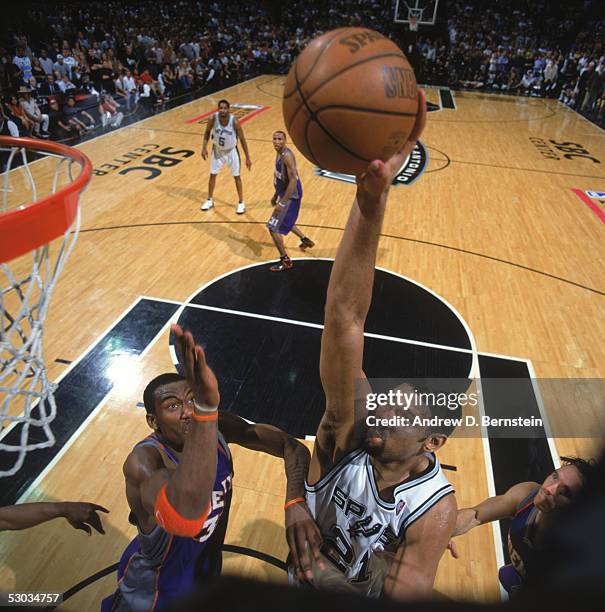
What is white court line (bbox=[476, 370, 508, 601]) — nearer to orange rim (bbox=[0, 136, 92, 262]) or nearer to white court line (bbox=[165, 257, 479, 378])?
white court line (bbox=[165, 257, 479, 378])

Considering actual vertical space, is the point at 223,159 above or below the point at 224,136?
below

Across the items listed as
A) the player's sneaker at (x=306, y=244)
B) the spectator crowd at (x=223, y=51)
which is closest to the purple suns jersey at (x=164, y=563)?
the player's sneaker at (x=306, y=244)

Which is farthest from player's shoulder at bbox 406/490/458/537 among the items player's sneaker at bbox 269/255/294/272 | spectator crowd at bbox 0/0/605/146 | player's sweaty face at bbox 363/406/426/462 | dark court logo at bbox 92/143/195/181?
spectator crowd at bbox 0/0/605/146

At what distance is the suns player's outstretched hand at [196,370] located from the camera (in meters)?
1.23

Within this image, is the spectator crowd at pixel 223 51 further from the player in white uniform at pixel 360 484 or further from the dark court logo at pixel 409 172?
the player in white uniform at pixel 360 484

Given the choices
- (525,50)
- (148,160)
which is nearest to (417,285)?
(148,160)

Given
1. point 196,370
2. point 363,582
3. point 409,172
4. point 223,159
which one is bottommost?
point 409,172

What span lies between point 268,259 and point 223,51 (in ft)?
60.5

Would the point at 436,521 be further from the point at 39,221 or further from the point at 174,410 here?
the point at 39,221

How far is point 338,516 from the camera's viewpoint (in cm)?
174

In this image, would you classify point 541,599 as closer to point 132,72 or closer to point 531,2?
point 132,72

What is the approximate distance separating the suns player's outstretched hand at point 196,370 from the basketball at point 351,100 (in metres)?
0.90

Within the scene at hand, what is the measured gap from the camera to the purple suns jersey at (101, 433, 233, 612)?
190cm

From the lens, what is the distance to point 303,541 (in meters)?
1.65
